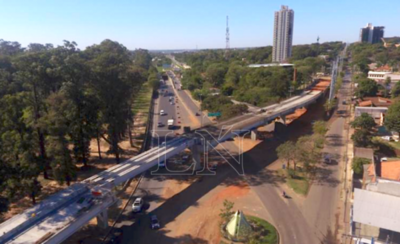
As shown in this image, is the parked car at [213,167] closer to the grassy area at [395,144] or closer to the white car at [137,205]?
the white car at [137,205]

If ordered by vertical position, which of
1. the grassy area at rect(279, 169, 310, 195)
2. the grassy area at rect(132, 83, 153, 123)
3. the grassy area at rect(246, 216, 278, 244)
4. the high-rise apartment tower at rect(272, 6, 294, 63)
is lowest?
the grassy area at rect(246, 216, 278, 244)

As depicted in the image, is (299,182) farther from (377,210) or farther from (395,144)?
(395,144)

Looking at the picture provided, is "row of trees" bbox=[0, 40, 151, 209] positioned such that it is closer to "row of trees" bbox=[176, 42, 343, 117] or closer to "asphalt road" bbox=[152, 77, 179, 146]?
"asphalt road" bbox=[152, 77, 179, 146]

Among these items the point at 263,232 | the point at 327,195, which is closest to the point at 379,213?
the point at 327,195

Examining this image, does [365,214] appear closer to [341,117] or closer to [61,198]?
[61,198]

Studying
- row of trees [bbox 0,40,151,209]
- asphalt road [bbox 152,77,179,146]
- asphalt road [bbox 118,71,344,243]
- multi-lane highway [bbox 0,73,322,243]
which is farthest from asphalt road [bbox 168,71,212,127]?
row of trees [bbox 0,40,151,209]

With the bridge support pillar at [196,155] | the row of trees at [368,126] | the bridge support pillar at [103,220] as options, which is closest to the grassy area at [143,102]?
the bridge support pillar at [196,155]
